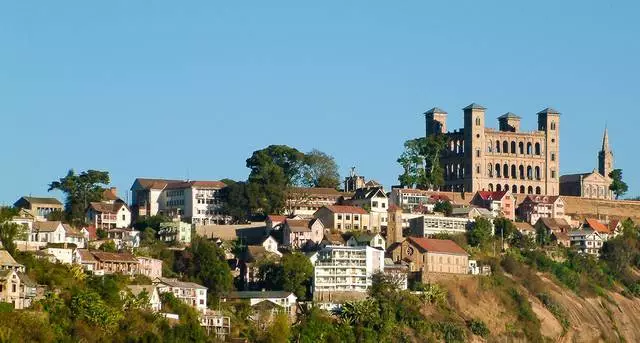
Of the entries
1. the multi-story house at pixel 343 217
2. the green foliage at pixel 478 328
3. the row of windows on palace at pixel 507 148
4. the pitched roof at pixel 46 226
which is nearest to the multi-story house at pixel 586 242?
the row of windows on palace at pixel 507 148

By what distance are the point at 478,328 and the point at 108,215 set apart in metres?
25.5

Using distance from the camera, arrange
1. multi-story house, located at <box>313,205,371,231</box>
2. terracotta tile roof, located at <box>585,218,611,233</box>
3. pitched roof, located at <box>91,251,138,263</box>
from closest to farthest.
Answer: pitched roof, located at <box>91,251,138,263</box>
multi-story house, located at <box>313,205,371,231</box>
terracotta tile roof, located at <box>585,218,611,233</box>

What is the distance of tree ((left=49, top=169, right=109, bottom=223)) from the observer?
405 ft

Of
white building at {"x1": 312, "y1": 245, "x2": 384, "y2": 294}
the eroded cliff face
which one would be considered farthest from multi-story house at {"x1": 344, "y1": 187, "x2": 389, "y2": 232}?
white building at {"x1": 312, "y1": 245, "x2": 384, "y2": 294}

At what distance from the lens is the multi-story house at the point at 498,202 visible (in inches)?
5202

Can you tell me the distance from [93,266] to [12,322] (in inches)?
621

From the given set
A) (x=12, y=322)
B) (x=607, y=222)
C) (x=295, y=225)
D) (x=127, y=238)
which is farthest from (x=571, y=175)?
(x=12, y=322)

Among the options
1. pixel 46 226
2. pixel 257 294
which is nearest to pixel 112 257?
pixel 46 226

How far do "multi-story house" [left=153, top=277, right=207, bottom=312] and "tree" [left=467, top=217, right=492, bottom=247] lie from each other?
2563cm

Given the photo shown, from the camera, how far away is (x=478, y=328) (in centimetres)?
11238

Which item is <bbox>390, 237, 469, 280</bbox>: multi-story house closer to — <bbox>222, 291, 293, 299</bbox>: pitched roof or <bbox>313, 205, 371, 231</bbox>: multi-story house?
<bbox>313, 205, 371, 231</bbox>: multi-story house

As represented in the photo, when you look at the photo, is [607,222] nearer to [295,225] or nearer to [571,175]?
[571,175]

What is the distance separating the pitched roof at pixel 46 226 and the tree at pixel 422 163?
34944mm

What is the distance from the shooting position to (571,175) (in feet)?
490
